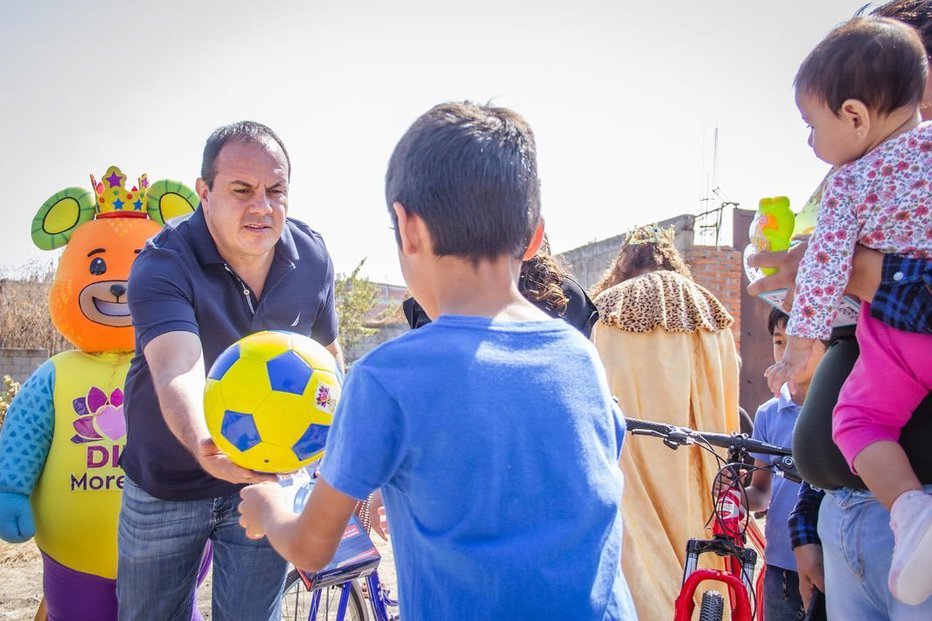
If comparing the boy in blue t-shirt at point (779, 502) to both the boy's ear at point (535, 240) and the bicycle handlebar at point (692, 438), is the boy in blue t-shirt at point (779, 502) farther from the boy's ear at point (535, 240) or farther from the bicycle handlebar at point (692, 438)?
the boy's ear at point (535, 240)

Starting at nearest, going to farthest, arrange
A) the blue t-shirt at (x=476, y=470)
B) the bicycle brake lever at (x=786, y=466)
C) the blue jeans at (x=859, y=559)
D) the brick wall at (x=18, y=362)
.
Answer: the blue t-shirt at (x=476, y=470)
the blue jeans at (x=859, y=559)
the bicycle brake lever at (x=786, y=466)
the brick wall at (x=18, y=362)

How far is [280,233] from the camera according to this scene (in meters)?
2.60

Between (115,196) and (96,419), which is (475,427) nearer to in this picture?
(96,419)

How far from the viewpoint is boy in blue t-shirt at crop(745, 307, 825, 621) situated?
309 cm

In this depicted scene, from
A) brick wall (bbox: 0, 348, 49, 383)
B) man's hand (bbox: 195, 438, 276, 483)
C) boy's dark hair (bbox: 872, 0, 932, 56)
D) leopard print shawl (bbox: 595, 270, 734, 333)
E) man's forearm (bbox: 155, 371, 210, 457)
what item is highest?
boy's dark hair (bbox: 872, 0, 932, 56)

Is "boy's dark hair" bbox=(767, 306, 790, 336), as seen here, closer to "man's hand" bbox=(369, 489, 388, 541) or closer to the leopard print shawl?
the leopard print shawl

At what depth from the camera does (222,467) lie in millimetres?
1937

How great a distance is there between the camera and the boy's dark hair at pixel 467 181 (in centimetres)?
134

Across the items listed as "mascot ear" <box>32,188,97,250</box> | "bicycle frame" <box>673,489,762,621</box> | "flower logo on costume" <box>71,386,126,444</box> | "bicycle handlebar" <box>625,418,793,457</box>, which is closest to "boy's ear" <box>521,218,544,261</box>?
"bicycle handlebar" <box>625,418,793,457</box>

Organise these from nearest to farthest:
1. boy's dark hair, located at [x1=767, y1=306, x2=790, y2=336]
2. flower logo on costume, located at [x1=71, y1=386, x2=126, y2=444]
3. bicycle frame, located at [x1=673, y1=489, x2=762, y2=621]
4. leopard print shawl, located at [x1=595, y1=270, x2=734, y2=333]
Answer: bicycle frame, located at [x1=673, y1=489, x2=762, y2=621], boy's dark hair, located at [x1=767, y1=306, x2=790, y2=336], flower logo on costume, located at [x1=71, y1=386, x2=126, y2=444], leopard print shawl, located at [x1=595, y1=270, x2=734, y2=333]

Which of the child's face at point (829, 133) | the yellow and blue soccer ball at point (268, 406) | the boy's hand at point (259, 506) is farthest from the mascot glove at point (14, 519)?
the child's face at point (829, 133)

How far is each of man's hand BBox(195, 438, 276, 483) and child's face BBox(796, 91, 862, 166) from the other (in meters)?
1.58

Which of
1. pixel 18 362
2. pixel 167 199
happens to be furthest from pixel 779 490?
pixel 18 362

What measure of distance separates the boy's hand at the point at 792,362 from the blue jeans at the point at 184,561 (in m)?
1.71
